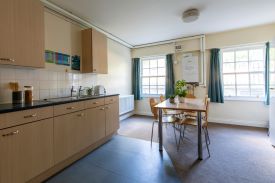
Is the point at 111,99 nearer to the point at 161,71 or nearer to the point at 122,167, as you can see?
the point at 122,167

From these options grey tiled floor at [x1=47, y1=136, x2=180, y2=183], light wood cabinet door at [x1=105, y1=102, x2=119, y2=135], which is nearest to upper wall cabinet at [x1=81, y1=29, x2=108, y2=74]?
light wood cabinet door at [x1=105, y1=102, x2=119, y2=135]

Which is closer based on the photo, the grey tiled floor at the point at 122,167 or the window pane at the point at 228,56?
the grey tiled floor at the point at 122,167

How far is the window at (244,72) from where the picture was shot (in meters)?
3.82

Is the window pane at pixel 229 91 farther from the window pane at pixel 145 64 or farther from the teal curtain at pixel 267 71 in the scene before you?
the window pane at pixel 145 64

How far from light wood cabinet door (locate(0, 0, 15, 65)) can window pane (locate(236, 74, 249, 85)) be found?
5.01 metres

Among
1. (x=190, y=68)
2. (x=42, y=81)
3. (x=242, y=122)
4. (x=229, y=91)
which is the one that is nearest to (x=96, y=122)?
(x=42, y=81)

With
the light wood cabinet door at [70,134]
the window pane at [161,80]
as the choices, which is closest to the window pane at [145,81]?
the window pane at [161,80]

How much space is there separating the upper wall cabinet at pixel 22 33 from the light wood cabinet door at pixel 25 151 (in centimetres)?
83

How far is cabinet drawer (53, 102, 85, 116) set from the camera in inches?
75.2

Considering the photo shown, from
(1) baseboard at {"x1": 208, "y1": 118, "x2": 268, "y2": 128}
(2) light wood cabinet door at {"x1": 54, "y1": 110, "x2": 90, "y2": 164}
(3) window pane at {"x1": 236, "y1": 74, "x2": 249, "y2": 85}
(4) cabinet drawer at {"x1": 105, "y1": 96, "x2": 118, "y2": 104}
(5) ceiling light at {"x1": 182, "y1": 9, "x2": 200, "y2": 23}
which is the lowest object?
(1) baseboard at {"x1": 208, "y1": 118, "x2": 268, "y2": 128}

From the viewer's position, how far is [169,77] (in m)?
4.70

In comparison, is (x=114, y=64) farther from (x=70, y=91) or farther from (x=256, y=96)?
(x=256, y=96)

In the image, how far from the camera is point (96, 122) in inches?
103

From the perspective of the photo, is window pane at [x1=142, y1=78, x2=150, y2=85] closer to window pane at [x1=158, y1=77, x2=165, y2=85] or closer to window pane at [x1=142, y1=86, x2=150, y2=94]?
window pane at [x1=142, y1=86, x2=150, y2=94]
